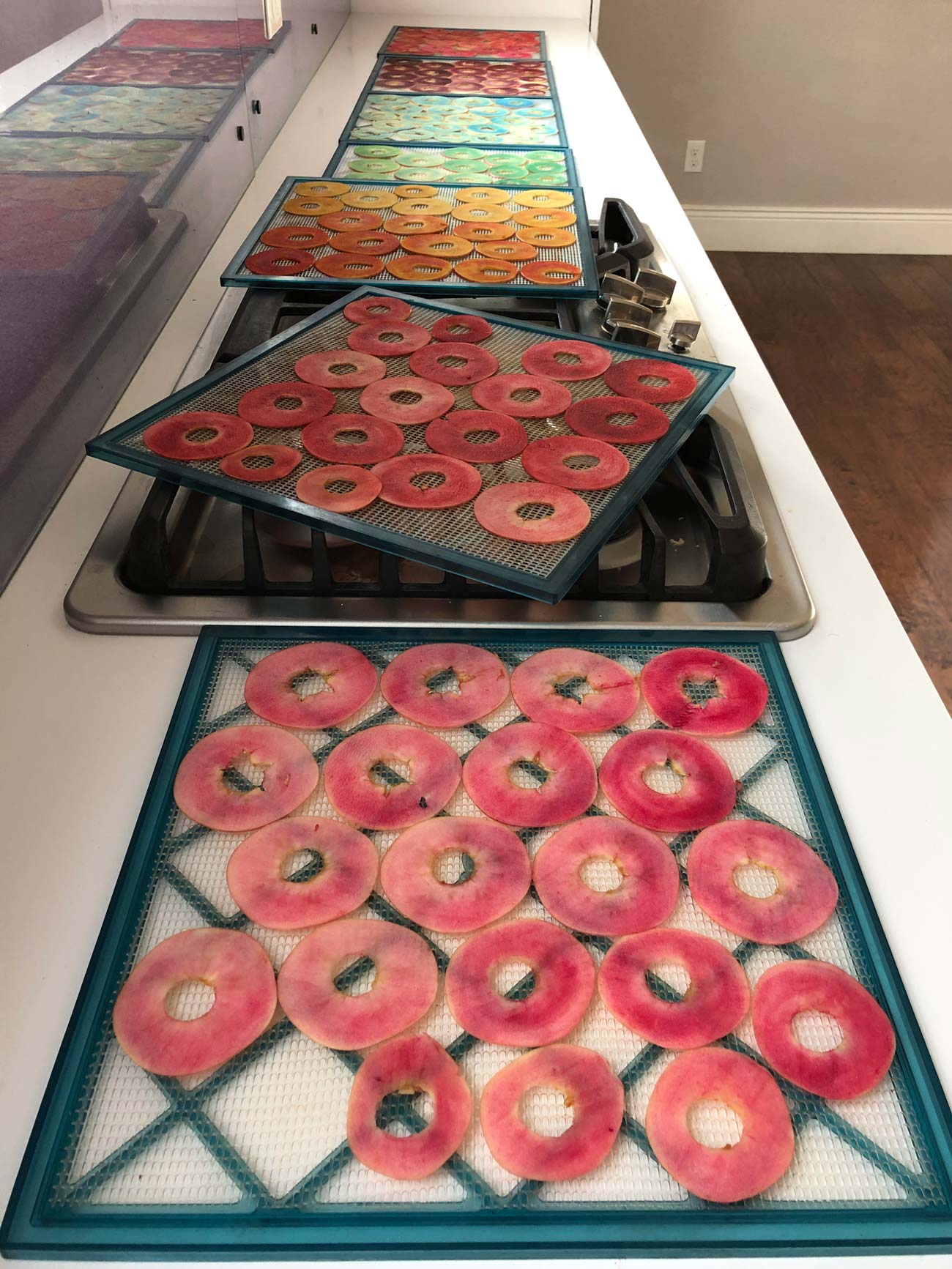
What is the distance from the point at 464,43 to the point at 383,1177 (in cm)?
237

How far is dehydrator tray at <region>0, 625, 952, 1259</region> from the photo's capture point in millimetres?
376

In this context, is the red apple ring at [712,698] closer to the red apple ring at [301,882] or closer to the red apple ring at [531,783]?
the red apple ring at [531,783]

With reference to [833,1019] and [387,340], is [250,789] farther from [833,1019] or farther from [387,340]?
Answer: [387,340]

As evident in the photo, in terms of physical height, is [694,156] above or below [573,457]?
below

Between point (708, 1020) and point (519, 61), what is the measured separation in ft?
6.99

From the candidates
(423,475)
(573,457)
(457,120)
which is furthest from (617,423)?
(457,120)

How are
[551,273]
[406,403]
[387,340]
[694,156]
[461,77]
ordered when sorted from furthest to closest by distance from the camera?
[694,156] → [461,77] → [551,273] → [387,340] → [406,403]

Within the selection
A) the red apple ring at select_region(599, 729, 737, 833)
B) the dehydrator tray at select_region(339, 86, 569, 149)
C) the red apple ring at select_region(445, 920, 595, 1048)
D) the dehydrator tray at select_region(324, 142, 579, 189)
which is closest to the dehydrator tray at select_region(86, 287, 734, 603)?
the red apple ring at select_region(599, 729, 737, 833)

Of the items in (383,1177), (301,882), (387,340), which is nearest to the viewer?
(383,1177)

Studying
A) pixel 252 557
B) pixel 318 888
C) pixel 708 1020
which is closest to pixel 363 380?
pixel 252 557

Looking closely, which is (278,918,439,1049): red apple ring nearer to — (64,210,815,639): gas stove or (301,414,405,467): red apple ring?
(64,210,815,639): gas stove

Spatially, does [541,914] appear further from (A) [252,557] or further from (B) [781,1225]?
(A) [252,557]

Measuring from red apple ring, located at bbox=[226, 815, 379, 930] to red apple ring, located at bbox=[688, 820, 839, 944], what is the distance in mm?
168

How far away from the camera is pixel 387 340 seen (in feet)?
3.03
